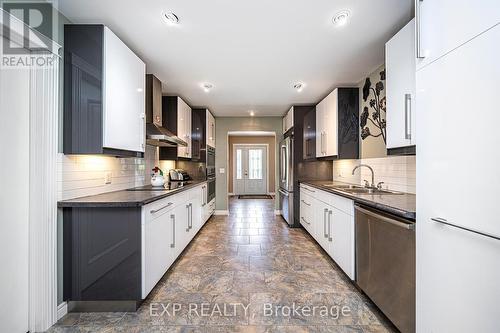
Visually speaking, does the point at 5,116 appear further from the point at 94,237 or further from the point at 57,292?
the point at 57,292

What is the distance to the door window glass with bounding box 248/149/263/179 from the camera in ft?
31.8

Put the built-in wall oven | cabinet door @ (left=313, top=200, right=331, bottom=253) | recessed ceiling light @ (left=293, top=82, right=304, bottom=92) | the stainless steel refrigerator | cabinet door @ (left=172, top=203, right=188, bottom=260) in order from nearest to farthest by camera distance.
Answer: cabinet door @ (left=172, top=203, right=188, bottom=260)
cabinet door @ (left=313, top=200, right=331, bottom=253)
recessed ceiling light @ (left=293, top=82, right=304, bottom=92)
the stainless steel refrigerator
the built-in wall oven

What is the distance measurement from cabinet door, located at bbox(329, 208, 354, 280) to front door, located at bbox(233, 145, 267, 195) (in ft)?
22.7

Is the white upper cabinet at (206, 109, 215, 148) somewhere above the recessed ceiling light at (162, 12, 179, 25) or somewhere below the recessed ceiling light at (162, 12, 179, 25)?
below

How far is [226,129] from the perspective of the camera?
5855 mm

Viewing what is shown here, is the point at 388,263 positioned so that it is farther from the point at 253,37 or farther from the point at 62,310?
the point at 62,310

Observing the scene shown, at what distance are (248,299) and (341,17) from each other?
2522mm

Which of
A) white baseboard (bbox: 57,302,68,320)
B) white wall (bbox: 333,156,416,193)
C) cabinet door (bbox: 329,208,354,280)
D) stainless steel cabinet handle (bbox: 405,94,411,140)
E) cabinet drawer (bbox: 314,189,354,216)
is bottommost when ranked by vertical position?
white baseboard (bbox: 57,302,68,320)

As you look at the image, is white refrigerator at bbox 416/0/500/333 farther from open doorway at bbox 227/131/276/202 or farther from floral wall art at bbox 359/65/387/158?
open doorway at bbox 227/131/276/202

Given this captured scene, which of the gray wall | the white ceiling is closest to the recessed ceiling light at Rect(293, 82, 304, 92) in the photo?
the white ceiling

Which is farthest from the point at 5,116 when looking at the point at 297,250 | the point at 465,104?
the point at 297,250

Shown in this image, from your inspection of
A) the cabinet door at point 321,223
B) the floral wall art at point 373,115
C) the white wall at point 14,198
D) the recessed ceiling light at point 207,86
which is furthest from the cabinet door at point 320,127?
the white wall at point 14,198

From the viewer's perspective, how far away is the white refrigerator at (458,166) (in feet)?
3.24

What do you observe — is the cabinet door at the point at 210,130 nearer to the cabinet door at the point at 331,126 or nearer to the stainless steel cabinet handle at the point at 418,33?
the cabinet door at the point at 331,126
